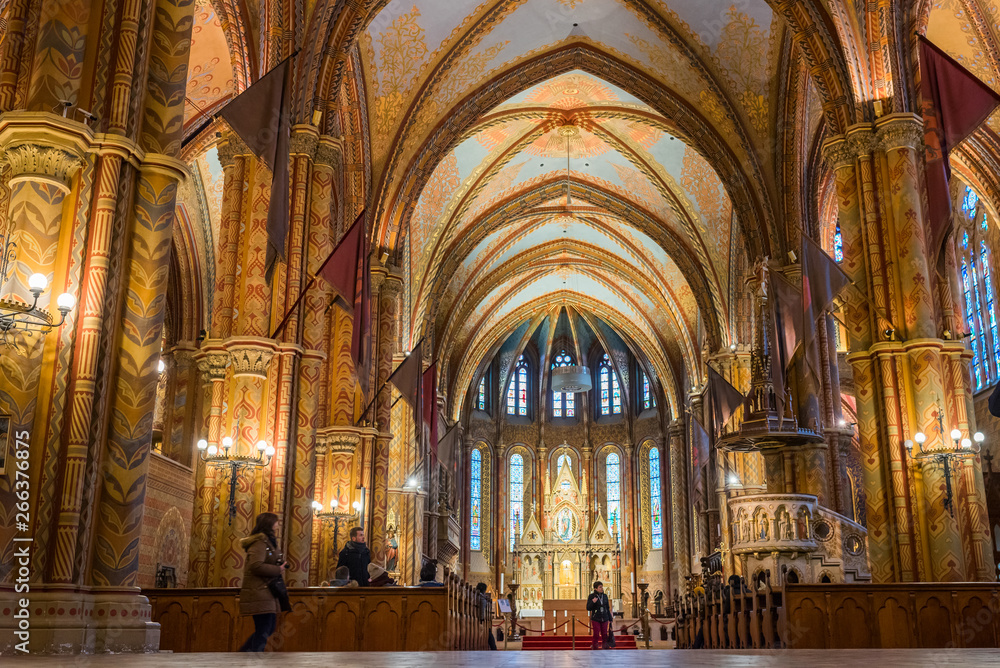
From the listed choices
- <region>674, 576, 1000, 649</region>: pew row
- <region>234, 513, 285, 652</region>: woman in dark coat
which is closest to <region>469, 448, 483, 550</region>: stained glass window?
<region>674, 576, 1000, 649</region>: pew row

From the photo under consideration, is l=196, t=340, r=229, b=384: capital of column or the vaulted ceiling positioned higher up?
the vaulted ceiling

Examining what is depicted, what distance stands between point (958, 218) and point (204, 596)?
19144 mm

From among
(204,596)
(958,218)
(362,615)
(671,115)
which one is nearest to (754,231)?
(671,115)

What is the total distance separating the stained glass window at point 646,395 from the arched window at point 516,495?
549cm

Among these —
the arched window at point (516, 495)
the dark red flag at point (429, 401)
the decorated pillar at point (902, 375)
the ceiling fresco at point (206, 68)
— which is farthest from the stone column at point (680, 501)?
the ceiling fresco at point (206, 68)

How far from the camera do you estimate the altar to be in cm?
3328

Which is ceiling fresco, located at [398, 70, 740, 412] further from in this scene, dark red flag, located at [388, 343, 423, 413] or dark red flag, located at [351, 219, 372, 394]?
dark red flag, located at [351, 219, 372, 394]

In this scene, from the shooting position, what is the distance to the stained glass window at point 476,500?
119ft

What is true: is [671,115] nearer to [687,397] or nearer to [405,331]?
[405,331]

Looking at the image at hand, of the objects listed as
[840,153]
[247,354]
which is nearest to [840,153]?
[840,153]

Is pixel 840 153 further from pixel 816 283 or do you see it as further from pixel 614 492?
pixel 614 492

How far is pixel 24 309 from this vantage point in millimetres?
5801

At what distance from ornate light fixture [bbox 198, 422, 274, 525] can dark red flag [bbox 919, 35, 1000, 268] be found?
28.1 ft

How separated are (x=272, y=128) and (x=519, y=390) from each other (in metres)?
29.8
